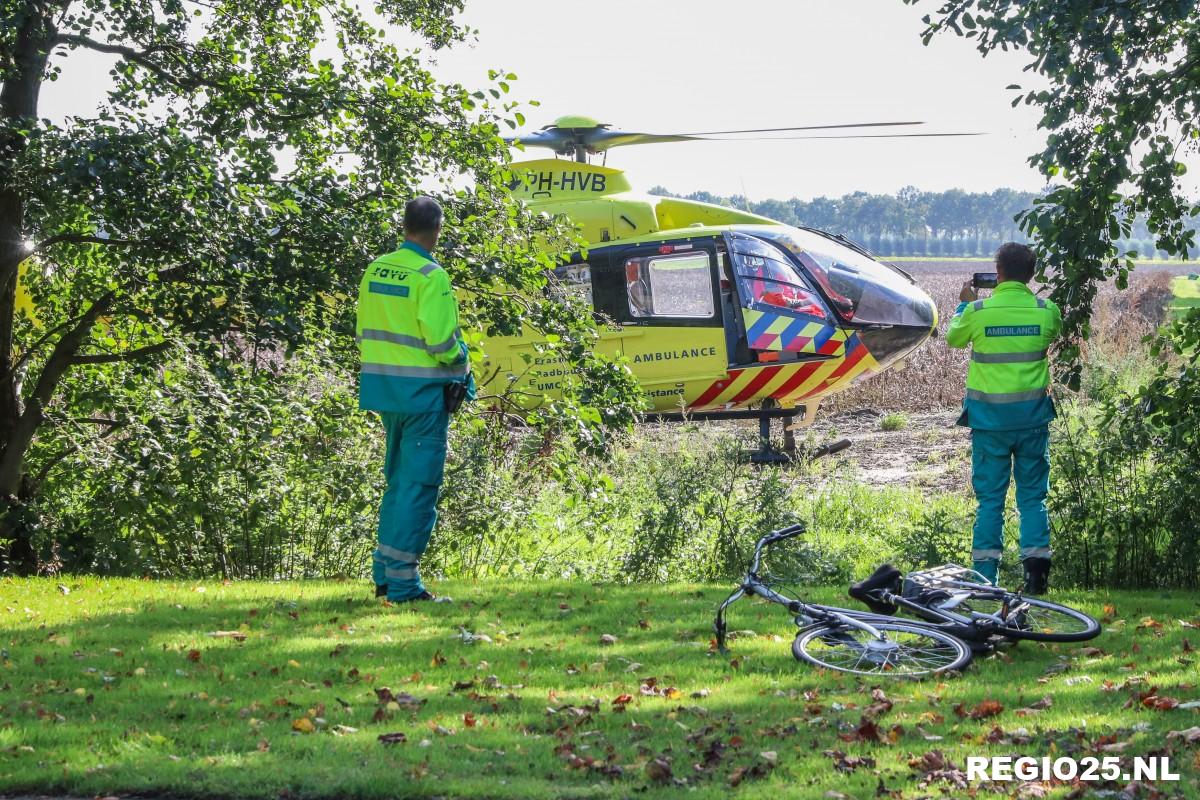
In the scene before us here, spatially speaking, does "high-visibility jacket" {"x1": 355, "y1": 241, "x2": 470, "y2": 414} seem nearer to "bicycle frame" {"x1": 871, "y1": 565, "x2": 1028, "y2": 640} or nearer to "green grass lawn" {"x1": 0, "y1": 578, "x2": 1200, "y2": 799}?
"green grass lawn" {"x1": 0, "y1": 578, "x2": 1200, "y2": 799}

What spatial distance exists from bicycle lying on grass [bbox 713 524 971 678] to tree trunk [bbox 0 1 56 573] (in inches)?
230

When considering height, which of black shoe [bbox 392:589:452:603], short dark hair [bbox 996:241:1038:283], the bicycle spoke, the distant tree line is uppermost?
the distant tree line

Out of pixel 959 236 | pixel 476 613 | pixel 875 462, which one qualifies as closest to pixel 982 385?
pixel 476 613

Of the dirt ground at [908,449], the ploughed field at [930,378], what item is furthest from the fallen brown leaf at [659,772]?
the ploughed field at [930,378]

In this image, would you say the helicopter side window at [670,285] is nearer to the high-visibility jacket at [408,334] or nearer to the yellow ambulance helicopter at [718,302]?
the yellow ambulance helicopter at [718,302]

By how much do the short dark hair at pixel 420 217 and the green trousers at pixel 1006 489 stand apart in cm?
372

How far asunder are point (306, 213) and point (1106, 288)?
3767cm

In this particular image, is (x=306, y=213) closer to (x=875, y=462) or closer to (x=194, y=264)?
(x=194, y=264)

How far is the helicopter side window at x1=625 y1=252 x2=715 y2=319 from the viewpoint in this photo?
17.3m

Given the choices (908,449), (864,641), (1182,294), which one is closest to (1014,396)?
(864,641)

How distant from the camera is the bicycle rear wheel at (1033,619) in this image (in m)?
6.61

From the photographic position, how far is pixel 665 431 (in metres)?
11.6

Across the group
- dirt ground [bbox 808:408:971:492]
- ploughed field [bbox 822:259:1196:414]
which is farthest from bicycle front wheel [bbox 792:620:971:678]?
ploughed field [bbox 822:259:1196:414]

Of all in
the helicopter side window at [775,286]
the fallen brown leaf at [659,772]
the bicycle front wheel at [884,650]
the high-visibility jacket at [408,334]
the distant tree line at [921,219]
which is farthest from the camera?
the distant tree line at [921,219]
